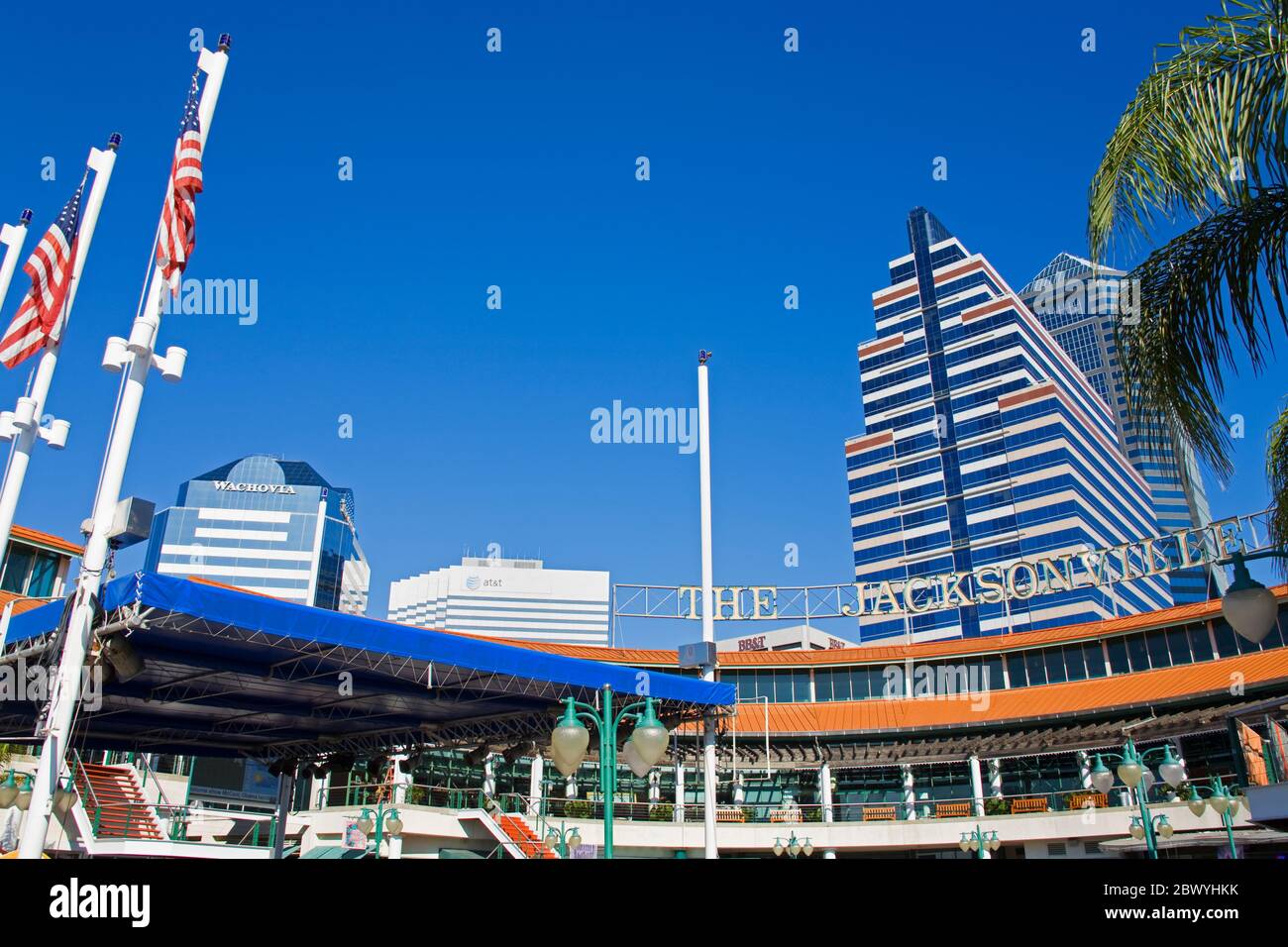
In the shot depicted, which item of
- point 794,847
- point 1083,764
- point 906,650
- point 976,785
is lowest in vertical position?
point 794,847

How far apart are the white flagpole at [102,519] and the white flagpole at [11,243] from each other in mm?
6901

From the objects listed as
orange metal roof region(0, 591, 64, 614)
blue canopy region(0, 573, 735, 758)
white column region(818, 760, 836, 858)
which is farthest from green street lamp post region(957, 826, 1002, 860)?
orange metal roof region(0, 591, 64, 614)

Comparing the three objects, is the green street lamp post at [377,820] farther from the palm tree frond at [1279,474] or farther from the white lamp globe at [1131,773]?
the palm tree frond at [1279,474]

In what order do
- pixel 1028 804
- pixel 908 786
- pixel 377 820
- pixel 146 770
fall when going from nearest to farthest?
1. pixel 377 820
2. pixel 146 770
3. pixel 1028 804
4. pixel 908 786

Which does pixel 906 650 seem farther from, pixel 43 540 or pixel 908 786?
pixel 43 540

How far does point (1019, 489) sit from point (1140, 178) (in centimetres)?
12870

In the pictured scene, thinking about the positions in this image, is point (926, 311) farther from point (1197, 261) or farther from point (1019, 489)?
point (1197, 261)

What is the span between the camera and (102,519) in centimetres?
1522

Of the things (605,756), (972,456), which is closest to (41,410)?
(605,756)

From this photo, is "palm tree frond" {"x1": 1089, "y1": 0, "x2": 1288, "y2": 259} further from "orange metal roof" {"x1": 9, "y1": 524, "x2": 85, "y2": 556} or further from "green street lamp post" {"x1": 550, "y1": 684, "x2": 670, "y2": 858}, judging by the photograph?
"orange metal roof" {"x1": 9, "y1": 524, "x2": 85, "y2": 556}

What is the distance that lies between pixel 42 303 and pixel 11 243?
3.89 m

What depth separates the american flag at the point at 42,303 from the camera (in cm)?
1814

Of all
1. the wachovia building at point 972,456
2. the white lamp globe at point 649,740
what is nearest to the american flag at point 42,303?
the white lamp globe at point 649,740
